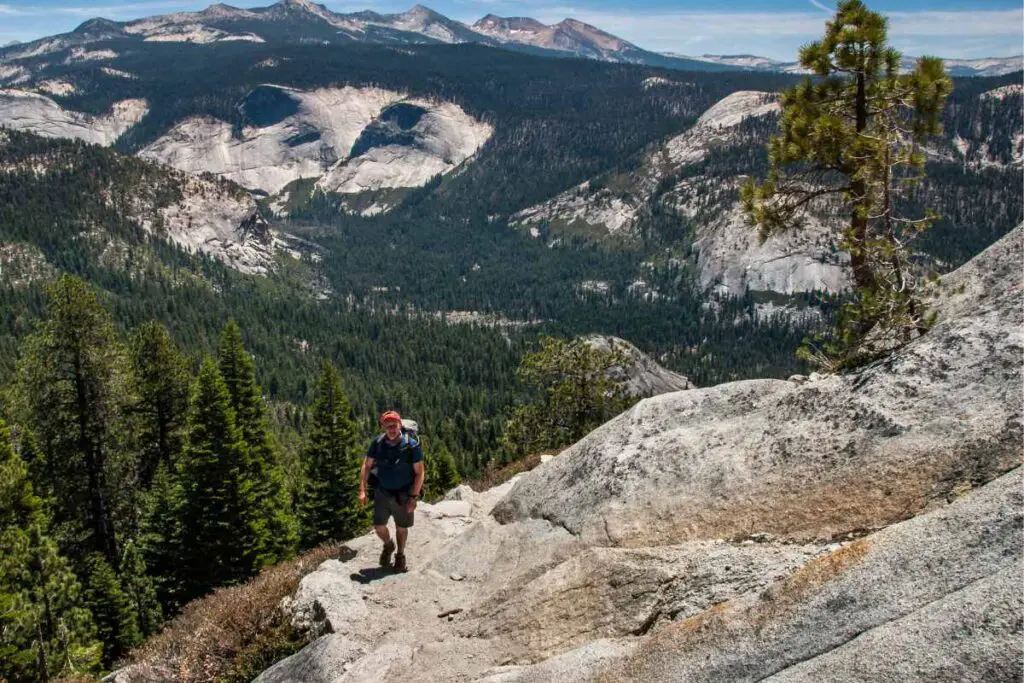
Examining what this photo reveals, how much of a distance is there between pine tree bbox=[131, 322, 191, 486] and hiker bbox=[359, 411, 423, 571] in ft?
101

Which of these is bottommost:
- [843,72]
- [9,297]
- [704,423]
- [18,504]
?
[9,297]

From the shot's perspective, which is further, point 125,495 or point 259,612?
point 125,495

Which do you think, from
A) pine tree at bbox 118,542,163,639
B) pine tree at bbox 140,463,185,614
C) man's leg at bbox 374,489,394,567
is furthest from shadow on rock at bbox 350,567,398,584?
pine tree at bbox 118,542,163,639

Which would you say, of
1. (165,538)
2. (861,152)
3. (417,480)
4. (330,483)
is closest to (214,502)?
(165,538)

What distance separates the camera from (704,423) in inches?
613

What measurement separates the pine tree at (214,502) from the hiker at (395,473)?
82.1 feet

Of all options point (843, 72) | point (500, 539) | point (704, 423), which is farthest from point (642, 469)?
point (843, 72)

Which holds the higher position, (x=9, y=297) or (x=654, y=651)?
(x=654, y=651)

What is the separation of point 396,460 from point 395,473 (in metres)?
0.33

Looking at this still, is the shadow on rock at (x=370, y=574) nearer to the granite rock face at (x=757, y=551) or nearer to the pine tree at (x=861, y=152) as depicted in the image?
the granite rock face at (x=757, y=551)

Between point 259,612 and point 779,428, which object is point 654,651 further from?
point 259,612

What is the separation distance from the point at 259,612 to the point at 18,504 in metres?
17.2

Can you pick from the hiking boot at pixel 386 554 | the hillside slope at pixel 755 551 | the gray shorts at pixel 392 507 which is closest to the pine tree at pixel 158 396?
the hillside slope at pixel 755 551

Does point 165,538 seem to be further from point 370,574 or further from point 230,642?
point 370,574
